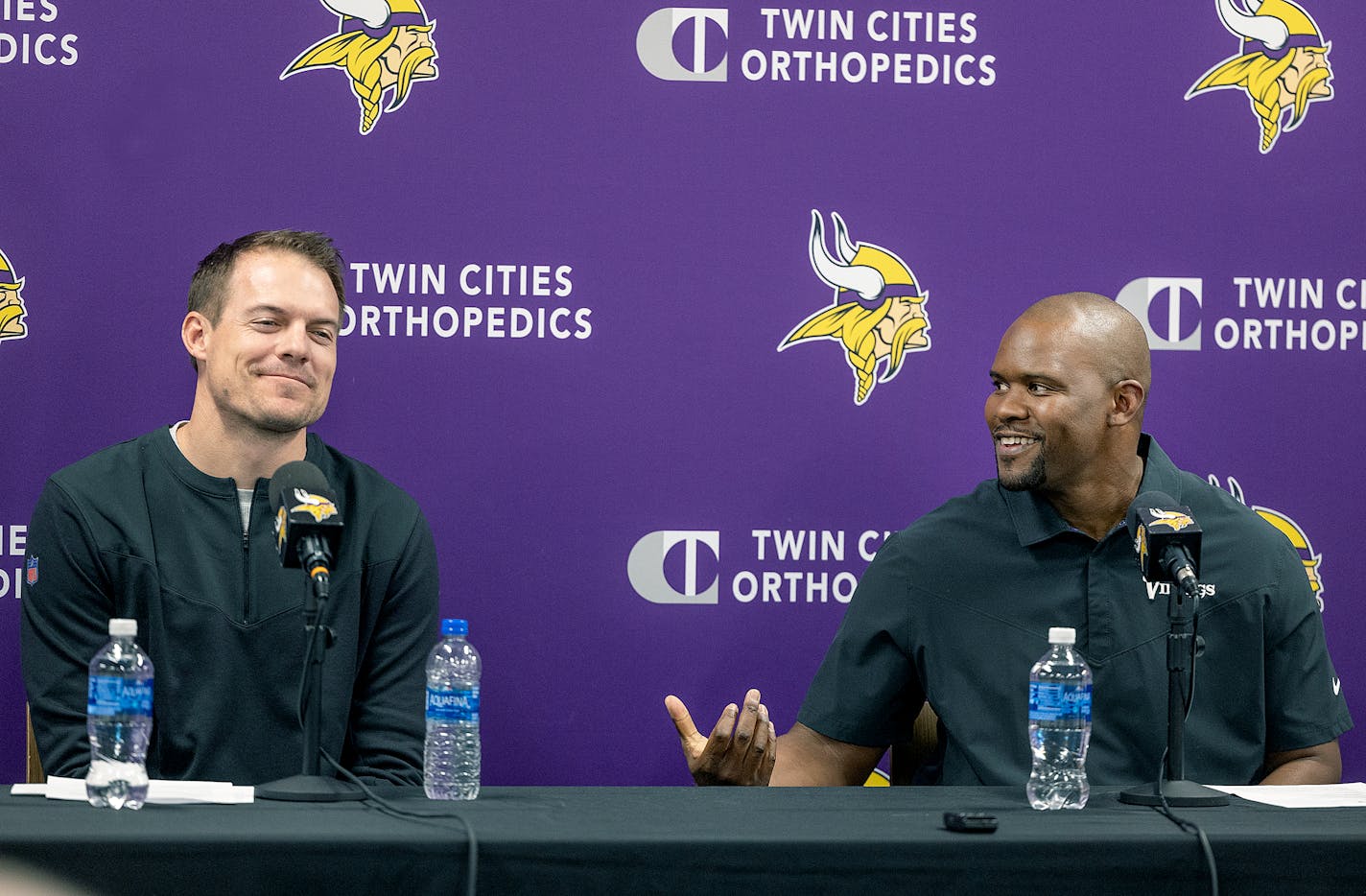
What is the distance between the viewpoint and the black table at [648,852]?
175 cm

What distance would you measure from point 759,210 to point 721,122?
204mm

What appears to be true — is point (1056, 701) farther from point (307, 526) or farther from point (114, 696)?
point (114, 696)

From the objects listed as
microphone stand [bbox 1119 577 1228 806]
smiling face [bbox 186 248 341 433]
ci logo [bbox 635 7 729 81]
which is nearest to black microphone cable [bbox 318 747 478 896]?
smiling face [bbox 186 248 341 433]

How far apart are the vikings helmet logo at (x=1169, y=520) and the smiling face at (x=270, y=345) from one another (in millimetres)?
1450

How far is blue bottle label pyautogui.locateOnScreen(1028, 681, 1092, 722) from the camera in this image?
2.21 m

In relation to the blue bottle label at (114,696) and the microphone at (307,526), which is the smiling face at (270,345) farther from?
the blue bottle label at (114,696)

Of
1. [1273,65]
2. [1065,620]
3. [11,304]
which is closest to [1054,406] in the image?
[1065,620]

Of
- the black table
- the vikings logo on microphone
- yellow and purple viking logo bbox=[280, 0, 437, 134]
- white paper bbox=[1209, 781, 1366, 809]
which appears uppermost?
yellow and purple viking logo bbox=[280, 0, 437, 134]

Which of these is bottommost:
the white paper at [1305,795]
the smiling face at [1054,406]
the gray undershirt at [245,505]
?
the white paper at [1305,795]

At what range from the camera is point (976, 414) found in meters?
3.36

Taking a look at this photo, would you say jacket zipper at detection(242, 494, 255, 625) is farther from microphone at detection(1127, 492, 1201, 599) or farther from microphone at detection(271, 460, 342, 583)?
microphone at detection(1127, 492, 1201, 599)

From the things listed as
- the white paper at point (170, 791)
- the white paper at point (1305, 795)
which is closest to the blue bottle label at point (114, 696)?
the white paper at point (170, 791)

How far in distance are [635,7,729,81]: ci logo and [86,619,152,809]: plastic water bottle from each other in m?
1.75

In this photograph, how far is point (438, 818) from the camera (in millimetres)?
1900
